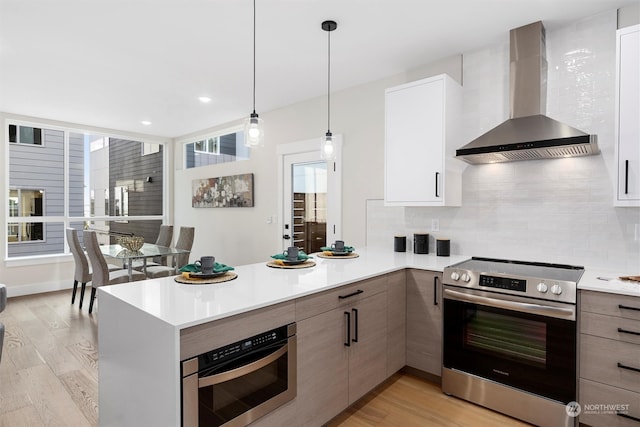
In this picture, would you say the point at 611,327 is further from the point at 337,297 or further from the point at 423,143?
the point at 423,143

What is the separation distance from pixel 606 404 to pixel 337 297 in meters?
1.59

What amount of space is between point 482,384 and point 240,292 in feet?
5.67

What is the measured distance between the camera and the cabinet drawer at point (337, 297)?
Answer: 1802 millimetres

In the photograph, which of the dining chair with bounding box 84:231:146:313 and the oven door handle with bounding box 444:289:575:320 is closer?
the oven door handle with bounding box 444:289:575:320

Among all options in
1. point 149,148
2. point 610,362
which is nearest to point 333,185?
point 610,362

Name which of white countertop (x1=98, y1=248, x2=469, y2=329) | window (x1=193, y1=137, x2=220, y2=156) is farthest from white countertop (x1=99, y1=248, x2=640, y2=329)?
window (x1=193, y1=137, x2=220, y2=156)

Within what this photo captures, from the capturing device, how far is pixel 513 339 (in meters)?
2.18

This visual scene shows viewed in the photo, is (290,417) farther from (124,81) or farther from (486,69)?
(124,81)

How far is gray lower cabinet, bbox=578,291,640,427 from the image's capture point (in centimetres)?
185

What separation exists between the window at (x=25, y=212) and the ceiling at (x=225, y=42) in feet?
4.81

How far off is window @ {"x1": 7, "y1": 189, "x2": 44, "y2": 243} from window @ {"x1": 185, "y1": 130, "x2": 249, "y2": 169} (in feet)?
7.58

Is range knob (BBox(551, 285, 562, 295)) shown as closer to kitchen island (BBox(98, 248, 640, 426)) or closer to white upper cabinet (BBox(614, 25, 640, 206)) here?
kitchen island (BBox(98, 248, 640, 426))

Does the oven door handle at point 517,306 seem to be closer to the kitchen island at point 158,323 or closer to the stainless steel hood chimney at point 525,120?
the kitchen island at point 158,323

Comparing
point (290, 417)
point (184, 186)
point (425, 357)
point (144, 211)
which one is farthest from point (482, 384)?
point (144, 211)
